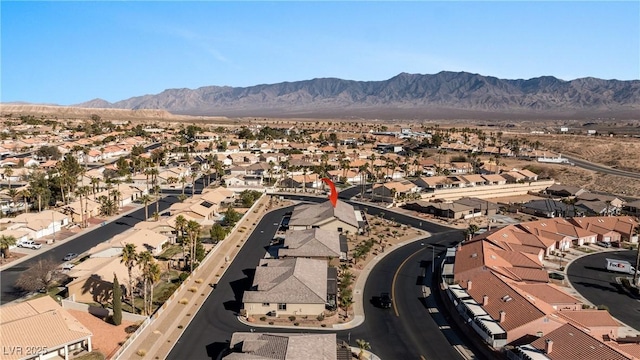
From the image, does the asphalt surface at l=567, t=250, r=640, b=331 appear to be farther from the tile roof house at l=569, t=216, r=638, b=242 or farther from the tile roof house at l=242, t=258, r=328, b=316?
the tile roof house at l=242, t=258, r=328, b=316

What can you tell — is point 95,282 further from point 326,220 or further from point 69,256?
point 326,220

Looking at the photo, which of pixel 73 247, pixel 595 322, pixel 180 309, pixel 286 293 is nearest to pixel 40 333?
pixel 180 309

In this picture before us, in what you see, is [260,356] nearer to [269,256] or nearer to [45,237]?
[269,256]

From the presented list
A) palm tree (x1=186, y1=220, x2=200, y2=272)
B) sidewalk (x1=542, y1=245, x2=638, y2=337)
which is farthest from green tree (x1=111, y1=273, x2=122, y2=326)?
sidewalk (x1=542, y1=245, x2=638, y2=337)

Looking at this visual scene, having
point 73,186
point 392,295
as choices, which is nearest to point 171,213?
point 73,186

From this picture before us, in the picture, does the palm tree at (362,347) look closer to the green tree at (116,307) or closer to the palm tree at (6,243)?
the green tree at (116,307)

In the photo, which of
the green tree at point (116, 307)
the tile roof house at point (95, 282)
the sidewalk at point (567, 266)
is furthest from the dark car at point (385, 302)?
the tile roof house at point (95, 282)
